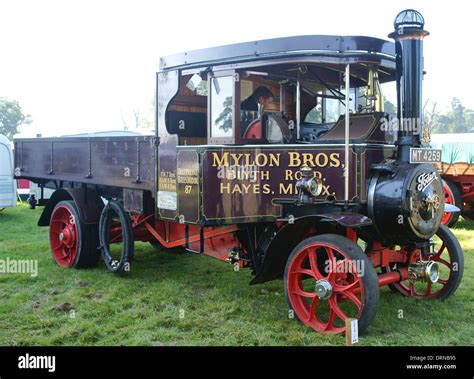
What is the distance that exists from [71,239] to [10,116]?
1593 inches

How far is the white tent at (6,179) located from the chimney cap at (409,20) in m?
10.1

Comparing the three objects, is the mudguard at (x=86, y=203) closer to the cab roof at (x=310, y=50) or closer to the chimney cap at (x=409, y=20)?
the cab roof at (x=310, y=50)

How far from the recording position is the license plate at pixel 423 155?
4500 millimetres

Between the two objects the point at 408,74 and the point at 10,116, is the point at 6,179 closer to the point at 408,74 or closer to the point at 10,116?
the point at 408,74

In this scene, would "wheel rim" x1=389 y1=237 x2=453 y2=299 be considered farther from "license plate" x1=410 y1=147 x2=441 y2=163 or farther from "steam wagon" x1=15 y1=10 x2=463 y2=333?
"license plate" x1=410 y1=147 x2=441 y2=163

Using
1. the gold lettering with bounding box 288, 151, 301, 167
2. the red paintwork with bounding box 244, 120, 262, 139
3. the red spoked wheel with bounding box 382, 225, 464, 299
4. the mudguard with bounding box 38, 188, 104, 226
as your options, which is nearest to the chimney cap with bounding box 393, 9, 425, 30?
the gold lettering with bounding box 288, 151, 301, 167

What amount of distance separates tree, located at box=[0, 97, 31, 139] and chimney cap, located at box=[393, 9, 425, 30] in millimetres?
43351

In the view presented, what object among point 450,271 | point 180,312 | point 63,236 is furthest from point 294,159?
point 63,236

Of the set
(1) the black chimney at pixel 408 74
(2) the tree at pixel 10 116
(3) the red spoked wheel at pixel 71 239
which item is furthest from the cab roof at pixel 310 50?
(2) the tree at pixel 10 116

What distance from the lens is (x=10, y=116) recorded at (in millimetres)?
43875

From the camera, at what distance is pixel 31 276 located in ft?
21.2

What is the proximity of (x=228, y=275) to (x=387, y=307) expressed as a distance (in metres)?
2.04

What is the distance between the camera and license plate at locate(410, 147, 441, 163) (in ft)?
14.8
